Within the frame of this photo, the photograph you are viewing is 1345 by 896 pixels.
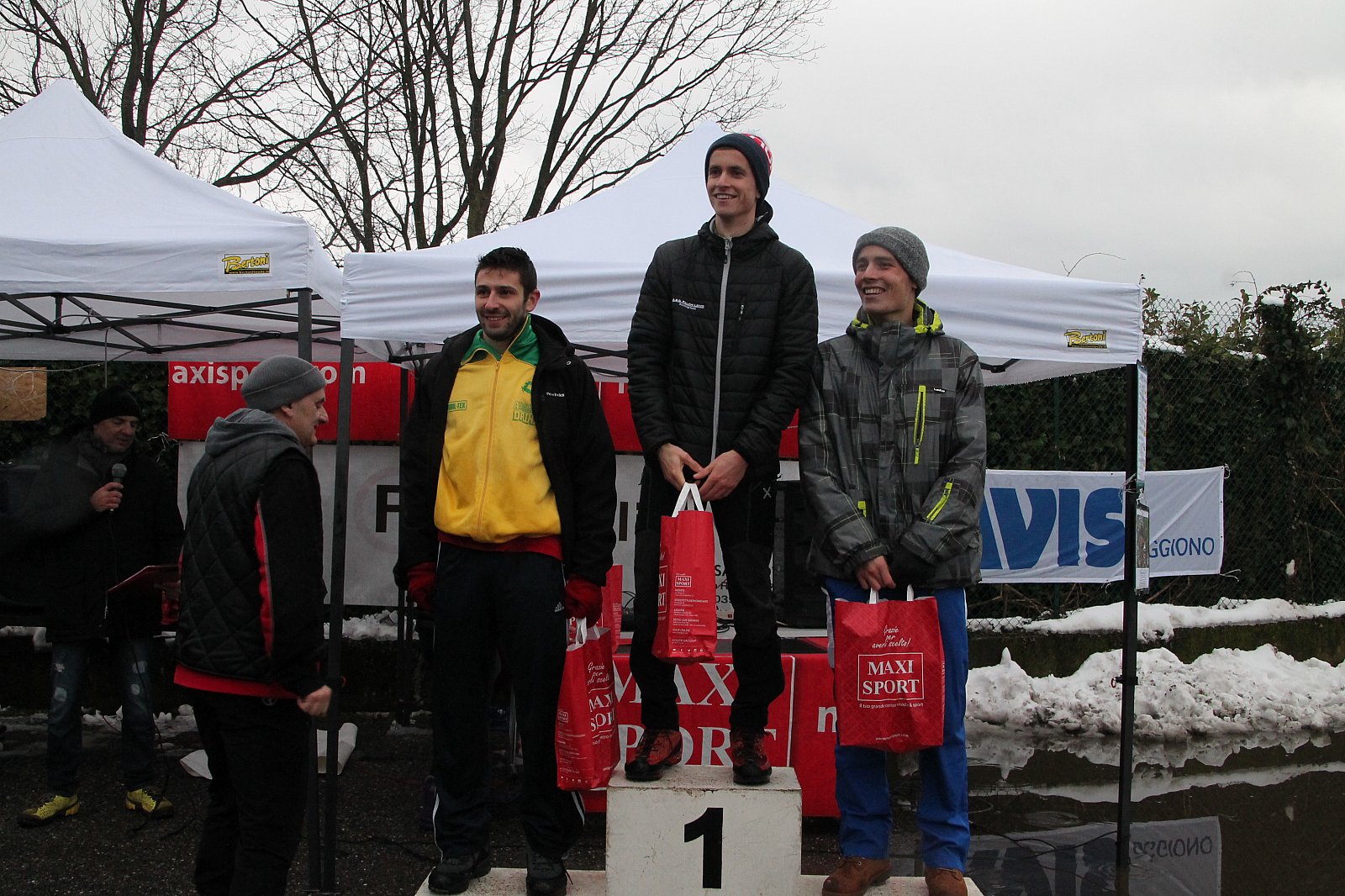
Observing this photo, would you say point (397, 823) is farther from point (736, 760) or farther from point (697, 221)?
point (697, 221)

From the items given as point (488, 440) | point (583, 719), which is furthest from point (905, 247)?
point (583, 719)

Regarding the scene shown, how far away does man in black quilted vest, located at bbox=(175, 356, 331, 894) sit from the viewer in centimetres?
255

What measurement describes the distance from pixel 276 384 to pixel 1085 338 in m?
2.85

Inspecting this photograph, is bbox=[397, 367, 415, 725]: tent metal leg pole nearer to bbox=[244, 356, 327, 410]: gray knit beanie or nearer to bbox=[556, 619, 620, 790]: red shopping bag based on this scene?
bbox=[244, 356, 327, 410]: gray knit beanie

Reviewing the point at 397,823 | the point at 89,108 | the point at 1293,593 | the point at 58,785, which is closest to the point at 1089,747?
the point at 1293,593

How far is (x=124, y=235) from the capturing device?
3.88 m

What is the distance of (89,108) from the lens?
15.9 feet

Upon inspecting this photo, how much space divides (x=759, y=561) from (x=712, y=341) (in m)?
0.63

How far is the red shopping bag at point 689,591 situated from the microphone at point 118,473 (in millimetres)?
3080

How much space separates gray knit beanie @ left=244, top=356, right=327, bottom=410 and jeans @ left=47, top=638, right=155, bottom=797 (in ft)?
7.88

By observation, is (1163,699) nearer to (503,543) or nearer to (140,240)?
(503,543)

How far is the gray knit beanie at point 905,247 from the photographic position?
291 centimetres

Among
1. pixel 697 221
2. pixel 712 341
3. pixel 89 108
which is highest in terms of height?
pixel 89 108

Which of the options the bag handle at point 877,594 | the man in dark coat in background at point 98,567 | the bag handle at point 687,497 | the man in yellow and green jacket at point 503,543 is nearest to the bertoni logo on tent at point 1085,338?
the bag handle at point 877,594
